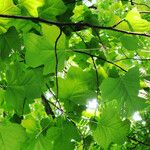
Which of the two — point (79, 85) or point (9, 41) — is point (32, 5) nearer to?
point (9, 41)

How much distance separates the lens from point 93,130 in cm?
120

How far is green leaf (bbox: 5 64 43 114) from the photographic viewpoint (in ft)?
3.80

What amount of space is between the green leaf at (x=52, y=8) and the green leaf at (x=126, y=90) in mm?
308

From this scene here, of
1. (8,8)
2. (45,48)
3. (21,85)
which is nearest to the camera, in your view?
(8,8)

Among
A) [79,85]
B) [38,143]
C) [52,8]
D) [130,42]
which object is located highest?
[52,8]

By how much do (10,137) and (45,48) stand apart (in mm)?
341

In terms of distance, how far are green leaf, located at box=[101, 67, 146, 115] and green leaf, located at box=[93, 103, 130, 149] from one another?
0.11 meters

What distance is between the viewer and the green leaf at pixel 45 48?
1.06 meters

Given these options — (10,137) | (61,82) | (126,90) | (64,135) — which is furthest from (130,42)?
(10,137)

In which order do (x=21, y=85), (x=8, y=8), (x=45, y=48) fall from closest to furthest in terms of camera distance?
(x=8, y=8) → (x=45, y=48) → (x=21, y=85)

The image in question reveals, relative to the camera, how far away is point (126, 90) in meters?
1.08

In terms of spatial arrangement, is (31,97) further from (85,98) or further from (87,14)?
(87,14)

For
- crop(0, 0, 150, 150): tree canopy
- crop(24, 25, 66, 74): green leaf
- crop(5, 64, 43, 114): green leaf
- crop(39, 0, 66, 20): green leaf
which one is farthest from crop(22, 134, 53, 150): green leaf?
crop(39, 0, 66, 20): green leaf

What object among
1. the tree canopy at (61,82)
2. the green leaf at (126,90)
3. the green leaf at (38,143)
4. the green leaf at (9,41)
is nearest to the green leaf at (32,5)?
the tree canopy at (61,82)
